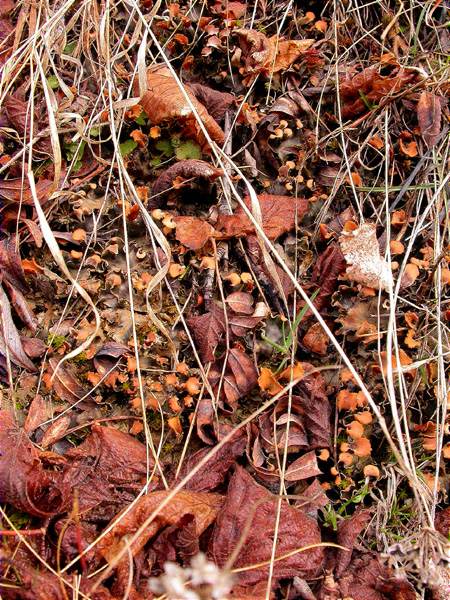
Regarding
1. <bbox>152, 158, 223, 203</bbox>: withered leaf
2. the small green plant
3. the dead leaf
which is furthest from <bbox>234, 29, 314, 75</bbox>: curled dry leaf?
the dead leaf

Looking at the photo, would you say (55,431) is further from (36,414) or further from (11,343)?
(11,343)

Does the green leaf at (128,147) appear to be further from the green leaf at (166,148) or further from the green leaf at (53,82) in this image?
the green leaf at (53,82)

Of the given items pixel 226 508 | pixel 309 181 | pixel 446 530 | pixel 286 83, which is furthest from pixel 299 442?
pixel 286 83

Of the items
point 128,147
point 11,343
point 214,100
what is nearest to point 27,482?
point 11,343

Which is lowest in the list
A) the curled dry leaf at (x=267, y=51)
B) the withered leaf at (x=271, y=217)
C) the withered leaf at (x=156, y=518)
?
the withered leaf at (x=156, y=518)

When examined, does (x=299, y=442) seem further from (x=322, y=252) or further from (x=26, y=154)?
(x=26, y=154)

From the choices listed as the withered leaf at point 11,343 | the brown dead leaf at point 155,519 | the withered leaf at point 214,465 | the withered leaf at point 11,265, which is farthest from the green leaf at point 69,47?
the brown dead leaf at point 155,519

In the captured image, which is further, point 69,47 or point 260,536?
point 69,47
